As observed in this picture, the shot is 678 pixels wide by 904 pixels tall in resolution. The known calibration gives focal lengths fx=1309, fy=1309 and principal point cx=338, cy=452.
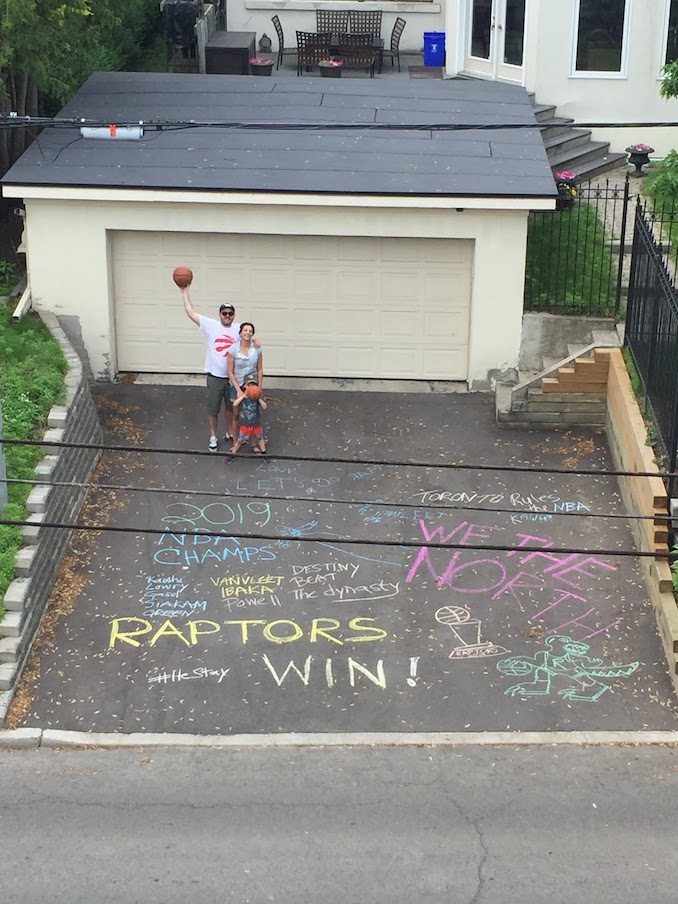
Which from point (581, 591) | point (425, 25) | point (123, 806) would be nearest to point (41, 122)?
point (123, 806)

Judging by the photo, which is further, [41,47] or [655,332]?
[41,47]

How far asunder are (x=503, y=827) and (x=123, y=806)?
286cm

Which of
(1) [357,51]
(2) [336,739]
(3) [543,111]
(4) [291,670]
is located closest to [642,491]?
(4) [291,670]

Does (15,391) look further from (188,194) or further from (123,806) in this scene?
(123,806)

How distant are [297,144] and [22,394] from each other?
5131mm

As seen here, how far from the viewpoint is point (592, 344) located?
1583cm

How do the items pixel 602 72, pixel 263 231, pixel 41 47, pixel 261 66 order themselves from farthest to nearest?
pixel 261 66
pixel 602 72
pixel 41 47
pixel 263 231

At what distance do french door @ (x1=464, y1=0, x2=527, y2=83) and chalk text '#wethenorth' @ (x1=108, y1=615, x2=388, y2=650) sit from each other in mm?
12641

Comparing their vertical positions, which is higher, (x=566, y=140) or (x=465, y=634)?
(x=566, y=140)

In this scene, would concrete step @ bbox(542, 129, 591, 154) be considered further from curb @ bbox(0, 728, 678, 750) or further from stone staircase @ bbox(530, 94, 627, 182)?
curb @ bbox(0, 728, 678, 750)

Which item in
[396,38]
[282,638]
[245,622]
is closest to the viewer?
[282,638]

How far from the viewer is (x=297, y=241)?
16.2 meters

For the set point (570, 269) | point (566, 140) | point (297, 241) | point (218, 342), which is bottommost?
point (218, 342)

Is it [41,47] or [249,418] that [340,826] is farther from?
[41,47]
